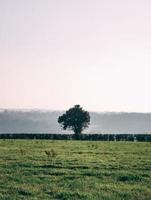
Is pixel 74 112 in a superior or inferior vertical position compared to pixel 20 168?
superior

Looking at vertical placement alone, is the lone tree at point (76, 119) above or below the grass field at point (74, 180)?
above

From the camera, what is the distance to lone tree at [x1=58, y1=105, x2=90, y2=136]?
440ft

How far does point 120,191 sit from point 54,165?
1023 centimetres

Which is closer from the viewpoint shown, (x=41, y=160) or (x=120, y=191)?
(x=120, y=191)

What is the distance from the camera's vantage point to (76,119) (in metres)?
134

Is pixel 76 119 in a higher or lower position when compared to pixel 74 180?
higher

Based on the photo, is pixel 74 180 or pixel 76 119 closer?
pixel 74 180

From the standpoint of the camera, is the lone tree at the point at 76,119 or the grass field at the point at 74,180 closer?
the grass field at the point at 74,180

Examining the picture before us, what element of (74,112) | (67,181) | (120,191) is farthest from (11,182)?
(74,112)

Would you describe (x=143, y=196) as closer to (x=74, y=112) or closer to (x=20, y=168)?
(x=20, y=168)

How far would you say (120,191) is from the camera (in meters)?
23.1

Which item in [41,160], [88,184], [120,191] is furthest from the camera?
[41,160]

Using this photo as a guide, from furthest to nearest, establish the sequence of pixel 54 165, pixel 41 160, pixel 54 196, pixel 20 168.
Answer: pixel 41 160, pixel 54 165, pixel 20 168, pixel 54 196

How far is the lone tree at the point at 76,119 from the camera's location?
440 feet
